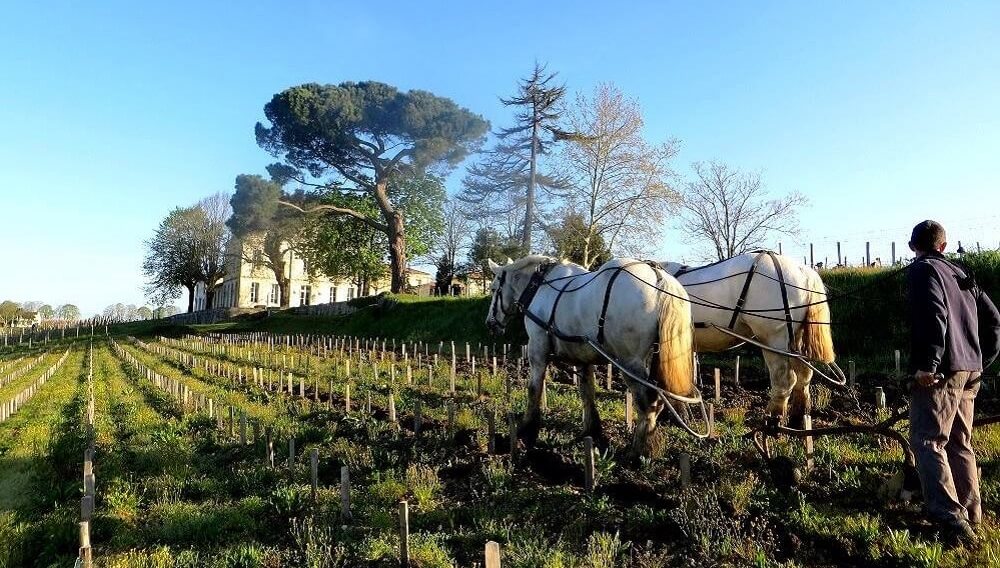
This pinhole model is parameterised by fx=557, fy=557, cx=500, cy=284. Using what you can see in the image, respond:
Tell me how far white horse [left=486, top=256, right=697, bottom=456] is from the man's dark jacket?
1.83m

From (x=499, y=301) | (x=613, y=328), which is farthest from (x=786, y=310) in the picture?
(x=499, y=301)

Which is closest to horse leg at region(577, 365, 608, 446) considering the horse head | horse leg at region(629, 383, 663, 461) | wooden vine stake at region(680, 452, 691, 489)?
horse leg at region(629, 383, 663, 461)

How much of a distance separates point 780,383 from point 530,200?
21.3m

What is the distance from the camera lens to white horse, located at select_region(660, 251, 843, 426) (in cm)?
604

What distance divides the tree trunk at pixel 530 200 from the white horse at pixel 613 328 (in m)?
19.7

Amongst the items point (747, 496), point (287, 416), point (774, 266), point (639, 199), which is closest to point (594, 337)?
point (747, 496)

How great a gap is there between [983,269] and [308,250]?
140 feet

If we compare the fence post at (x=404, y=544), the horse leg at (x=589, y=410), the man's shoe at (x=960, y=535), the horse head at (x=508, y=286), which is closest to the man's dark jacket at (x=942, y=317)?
the man's shoe at (x=960, y=535)

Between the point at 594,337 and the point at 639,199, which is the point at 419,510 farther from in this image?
the point at 639,199

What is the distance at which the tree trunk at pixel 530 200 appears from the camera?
2641cm

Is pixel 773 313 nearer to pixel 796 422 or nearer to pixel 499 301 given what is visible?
pixel 796 422

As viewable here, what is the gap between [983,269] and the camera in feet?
35.2

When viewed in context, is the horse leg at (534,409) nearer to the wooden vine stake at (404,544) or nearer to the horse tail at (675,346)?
the horse tail at (675,346)

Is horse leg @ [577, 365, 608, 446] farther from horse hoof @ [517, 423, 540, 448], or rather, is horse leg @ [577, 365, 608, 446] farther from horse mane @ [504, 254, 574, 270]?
horse mane @ [504, 254, 574, 270]
